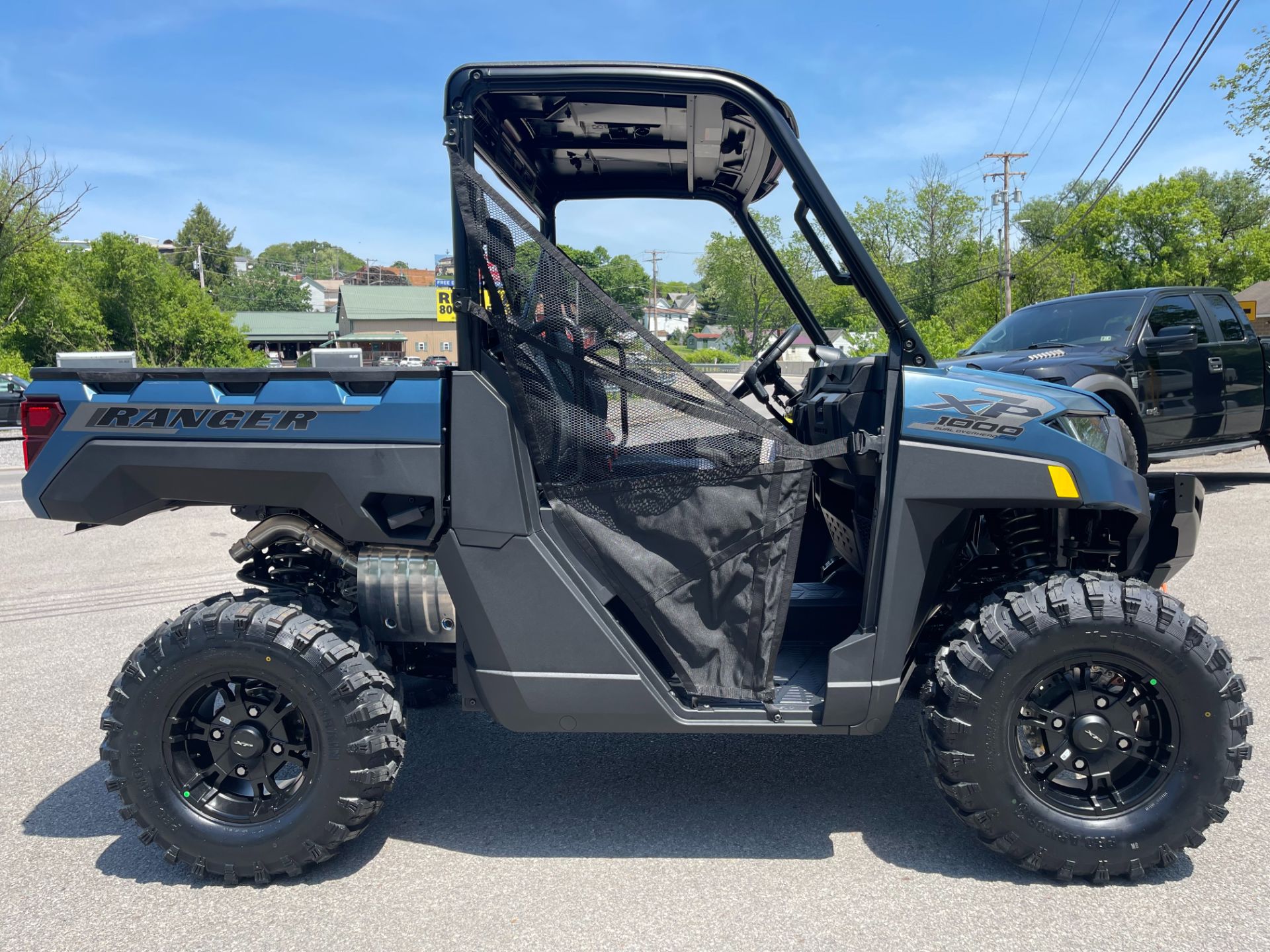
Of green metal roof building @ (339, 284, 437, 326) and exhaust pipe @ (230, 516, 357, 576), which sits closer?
exhaust pipe @ (230, 516, 357, 576)

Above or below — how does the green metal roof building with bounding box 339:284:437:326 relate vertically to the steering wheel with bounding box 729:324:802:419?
above

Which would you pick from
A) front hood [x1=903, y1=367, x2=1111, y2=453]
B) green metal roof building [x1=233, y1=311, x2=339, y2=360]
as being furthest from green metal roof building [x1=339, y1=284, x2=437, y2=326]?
front hood [x1=903, y1=367, x2=1111, y2=453]

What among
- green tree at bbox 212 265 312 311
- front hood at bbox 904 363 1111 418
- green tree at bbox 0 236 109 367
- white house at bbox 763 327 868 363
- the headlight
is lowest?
→ the headlight

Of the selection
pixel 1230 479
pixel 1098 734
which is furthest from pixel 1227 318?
pixel 1098 734

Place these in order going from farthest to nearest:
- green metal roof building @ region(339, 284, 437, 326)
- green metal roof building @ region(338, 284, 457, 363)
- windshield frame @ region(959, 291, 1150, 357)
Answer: green metal roof building @ region(339, 284, 437, 326) < green metal roof building @ region(338, 284, 457, 363) < windshield frame @ region(959, 291, 1150, 357)

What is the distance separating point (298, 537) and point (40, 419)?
2.90 ft

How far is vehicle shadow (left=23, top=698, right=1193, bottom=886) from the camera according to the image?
303 cm

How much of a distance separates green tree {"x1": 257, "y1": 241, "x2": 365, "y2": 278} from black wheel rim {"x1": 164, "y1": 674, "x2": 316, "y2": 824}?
15582 cm

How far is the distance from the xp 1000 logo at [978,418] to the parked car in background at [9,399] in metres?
23.6

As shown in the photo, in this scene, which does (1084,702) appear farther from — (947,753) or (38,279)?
(38,279)

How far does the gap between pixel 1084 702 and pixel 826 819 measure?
3.21ft

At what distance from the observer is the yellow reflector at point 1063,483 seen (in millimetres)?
2791

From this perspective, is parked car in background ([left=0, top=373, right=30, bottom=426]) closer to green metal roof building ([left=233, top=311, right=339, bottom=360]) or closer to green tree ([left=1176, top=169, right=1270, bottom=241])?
green metal roof building ([left=233, top=311, right=339, bottom=360])

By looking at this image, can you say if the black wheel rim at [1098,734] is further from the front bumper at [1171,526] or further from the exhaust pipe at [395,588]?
the exhaust pipe at [395,588]
